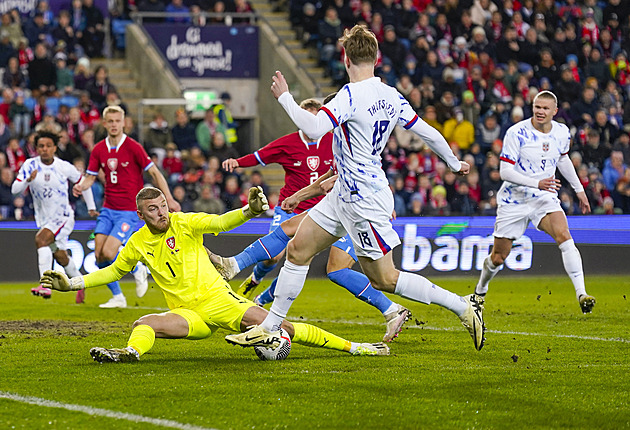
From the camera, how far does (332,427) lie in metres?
5.45

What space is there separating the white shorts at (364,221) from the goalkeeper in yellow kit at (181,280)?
30.5 inches

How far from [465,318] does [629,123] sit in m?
16.0

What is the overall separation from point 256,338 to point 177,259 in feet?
2.89

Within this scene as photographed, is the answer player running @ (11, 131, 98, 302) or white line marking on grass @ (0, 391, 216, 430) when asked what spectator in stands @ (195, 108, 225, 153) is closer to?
player running @ (11, 131, 98, 302)

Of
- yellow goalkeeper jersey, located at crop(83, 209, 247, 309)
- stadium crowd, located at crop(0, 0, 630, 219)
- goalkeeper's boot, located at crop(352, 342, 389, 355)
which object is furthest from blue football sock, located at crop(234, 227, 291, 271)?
stadium crowd, located at crop(0, 0, 630, 219)

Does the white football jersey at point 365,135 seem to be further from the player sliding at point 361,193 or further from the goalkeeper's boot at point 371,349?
the goalkeeper's boot at point 371,349

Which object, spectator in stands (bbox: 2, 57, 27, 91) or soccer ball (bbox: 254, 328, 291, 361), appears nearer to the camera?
soccer ball (bbox: 254, 328, 291, 361)

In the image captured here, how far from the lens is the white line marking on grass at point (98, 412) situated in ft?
17.8

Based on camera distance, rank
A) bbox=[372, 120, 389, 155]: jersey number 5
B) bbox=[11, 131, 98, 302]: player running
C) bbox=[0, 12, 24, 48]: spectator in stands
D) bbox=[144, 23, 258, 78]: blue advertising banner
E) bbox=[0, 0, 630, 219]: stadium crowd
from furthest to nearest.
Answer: bbox=[144, 23, 258, 78]: blue advertising banner → bbox=[0, 12, 24, 48]: spectator in stands → bbox=[0, 0, 630, 219]: stadium crowd → bbox=[11, 131, 98, 302]: player running → bbox=[372, 120, 389, 155]: jersey number 5

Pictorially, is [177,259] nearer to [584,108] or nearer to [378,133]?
[378,133]

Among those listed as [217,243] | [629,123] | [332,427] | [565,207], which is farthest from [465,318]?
[629,123]

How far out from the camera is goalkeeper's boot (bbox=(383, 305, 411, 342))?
875 centimetres

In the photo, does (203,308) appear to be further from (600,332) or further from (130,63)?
(130,63)

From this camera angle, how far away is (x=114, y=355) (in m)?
7.37
